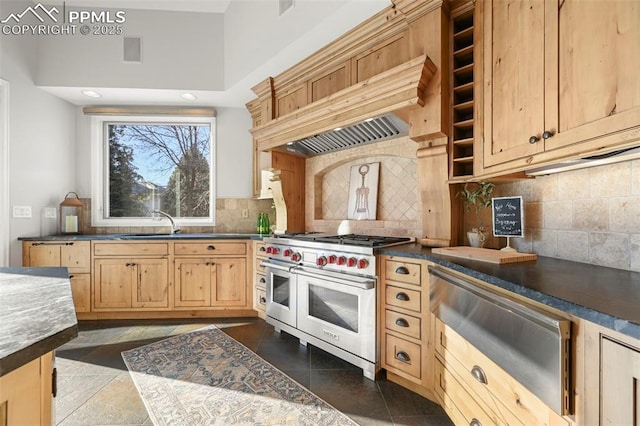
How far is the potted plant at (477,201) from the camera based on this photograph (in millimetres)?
1872

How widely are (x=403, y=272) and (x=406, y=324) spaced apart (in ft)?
A: 1.11

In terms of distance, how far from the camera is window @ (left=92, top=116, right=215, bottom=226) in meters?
→ 3.74

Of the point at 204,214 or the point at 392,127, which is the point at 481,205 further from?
the point at 204,214

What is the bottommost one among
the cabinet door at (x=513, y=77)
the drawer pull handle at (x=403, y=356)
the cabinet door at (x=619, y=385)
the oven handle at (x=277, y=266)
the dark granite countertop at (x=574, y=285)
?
the drawer pull handle at (x=403, y=356)

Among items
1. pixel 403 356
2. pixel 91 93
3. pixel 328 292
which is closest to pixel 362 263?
pixel 328 292

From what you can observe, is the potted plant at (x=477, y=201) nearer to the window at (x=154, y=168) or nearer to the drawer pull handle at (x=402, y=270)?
the drawer pull handle at (x=402, y=270)

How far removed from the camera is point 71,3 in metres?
3.25

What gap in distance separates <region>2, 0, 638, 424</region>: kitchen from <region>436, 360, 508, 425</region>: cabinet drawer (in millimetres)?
876

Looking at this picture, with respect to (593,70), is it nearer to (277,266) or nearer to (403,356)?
(403,356)

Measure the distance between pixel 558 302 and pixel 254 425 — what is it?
5.03 ft

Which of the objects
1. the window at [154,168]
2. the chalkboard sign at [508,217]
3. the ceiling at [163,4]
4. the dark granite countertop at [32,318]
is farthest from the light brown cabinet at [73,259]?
the chalkboard sign at [508,217]

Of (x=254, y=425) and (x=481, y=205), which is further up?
(x=481, y=205)

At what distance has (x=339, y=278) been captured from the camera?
2176mm

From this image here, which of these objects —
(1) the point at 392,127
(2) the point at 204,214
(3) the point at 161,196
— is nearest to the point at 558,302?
(1) the point at 392,127
